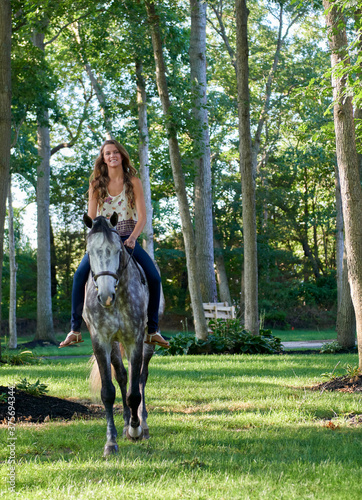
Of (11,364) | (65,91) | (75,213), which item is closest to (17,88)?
(11,364)

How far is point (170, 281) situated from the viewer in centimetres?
4338

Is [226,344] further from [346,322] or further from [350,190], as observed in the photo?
[350,190]

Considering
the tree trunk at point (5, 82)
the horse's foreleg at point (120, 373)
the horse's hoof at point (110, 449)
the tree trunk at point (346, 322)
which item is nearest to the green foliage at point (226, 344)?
the tree trunk at point (346, 322)

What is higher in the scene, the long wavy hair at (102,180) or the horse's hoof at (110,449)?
the long wavy hair at (102,180)

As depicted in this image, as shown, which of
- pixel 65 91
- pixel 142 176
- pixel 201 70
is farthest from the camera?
pixel 65 91

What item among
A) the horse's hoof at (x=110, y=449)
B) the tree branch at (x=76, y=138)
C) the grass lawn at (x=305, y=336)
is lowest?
the grass lawn at (x=305, y=336)

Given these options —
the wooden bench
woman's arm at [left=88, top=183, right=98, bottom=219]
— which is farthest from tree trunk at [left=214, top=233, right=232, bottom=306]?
woman's arm at [left=88, top=183, right=98, bottom=219]

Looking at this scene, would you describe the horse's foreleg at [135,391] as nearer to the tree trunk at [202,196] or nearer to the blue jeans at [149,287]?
the blue jeans at [149,287]

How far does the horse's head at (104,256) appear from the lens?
519cm

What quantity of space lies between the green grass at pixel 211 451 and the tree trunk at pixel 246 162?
23.5 ft

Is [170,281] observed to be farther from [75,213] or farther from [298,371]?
[298,371]

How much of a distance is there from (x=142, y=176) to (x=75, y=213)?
17.0 meters

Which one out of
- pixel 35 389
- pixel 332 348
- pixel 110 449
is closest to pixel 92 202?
pixel 110 449

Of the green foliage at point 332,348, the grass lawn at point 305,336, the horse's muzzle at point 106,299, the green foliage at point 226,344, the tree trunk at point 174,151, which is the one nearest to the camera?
the horse's muzzle at point 106,299
